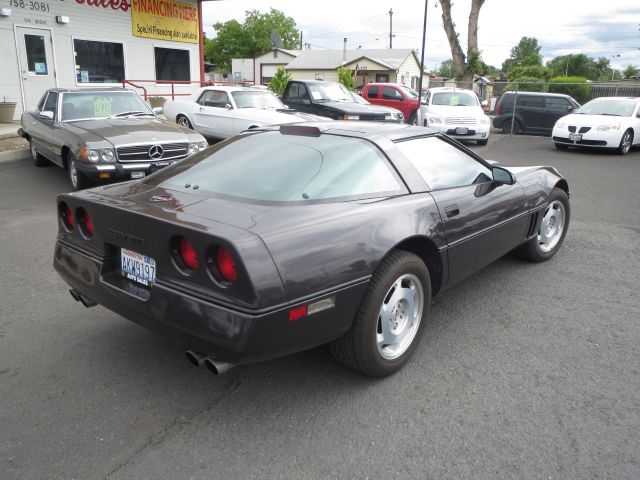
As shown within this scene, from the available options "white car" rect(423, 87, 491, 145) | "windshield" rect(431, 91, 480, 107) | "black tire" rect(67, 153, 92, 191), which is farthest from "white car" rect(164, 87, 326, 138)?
"windshield" rect(431, 91, 480, 107)

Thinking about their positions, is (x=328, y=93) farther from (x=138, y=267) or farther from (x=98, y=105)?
(x=138, y=267)

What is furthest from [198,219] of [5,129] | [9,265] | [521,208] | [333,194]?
[5,129]

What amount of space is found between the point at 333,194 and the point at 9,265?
3.44 meters

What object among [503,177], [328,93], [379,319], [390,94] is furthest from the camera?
[390,94]

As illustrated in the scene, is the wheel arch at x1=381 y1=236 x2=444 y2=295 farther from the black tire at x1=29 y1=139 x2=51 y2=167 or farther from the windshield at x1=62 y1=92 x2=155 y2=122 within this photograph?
the black tire at x1=29 y1=139 x2=51 y2=167

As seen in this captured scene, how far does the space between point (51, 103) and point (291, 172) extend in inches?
291

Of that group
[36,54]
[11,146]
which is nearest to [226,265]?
[11,146]

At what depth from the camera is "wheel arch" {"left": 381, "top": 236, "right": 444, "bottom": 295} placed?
316 centimetres

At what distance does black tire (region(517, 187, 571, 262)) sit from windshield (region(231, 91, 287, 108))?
8.25 meters

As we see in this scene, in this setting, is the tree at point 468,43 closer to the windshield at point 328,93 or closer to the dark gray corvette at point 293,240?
the windshield at point 328,93

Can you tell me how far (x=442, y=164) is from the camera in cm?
373

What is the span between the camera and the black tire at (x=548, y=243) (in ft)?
A: 15.9

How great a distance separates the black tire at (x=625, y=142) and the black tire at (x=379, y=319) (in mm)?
12658

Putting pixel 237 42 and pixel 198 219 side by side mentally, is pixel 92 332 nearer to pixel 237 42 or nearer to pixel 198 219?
pixel 198 219
